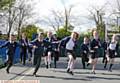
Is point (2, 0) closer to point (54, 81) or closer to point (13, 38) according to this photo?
point (13, 38)

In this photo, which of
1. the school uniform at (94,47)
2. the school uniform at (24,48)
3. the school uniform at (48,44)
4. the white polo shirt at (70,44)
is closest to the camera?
the white polo shirt at (70,44)

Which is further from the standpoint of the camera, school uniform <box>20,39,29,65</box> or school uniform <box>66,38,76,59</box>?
school uniform <box>20,39,29,65</box>

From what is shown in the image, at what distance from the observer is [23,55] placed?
2295 cm

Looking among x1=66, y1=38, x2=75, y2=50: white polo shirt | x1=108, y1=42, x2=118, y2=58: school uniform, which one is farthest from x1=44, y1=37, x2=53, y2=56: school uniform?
x1=108, y1=42, x2=118, y2=58: school uniform

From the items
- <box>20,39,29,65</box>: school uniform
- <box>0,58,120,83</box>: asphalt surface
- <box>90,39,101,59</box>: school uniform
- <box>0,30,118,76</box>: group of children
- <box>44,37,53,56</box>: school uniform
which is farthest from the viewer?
<box>20,39,29,65</box>: school uniform

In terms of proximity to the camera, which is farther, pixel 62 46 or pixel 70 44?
pixel 62 46

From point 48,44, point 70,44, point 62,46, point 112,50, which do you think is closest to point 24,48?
point 48,44

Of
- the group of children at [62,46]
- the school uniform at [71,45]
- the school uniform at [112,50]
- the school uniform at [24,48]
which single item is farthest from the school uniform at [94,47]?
the school uniform at [24,48]

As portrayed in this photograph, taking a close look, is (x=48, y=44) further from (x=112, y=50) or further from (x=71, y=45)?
(x=112, y=50)

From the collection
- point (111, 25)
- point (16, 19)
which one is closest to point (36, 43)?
point (16, 19)

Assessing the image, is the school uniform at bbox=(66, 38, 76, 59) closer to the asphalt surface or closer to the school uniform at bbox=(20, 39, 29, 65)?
the asphalt surface

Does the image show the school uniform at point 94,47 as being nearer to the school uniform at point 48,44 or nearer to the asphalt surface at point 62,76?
the asphalt surface at point 62,76

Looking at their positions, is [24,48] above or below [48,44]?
below

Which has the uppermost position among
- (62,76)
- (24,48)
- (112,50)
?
(112,50)
